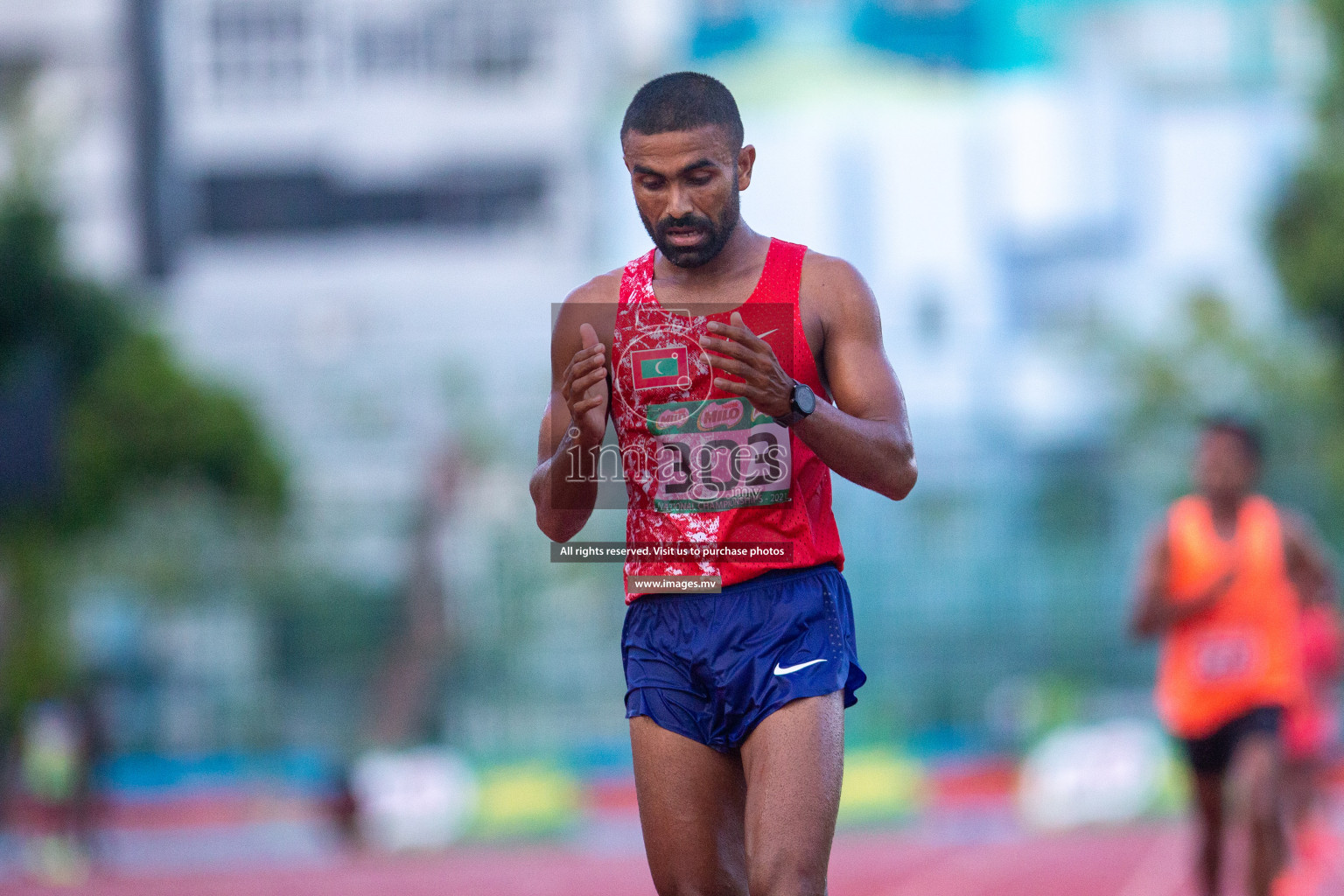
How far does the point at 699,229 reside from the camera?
3.42 meters

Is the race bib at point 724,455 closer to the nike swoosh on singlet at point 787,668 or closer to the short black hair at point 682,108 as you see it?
the nike swoosh on singlet at point 787,668

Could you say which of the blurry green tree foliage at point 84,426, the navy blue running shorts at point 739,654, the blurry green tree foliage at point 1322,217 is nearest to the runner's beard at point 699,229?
the navy blue running shorts at point 739,654

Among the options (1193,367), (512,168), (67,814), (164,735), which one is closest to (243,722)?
(164,735)

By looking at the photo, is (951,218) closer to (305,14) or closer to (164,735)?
(305,14)

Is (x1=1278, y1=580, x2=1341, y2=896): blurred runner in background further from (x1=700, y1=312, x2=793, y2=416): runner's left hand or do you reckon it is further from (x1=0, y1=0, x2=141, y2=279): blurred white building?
(x1=0, y1=0, x2=141, y2=279): blurred white building

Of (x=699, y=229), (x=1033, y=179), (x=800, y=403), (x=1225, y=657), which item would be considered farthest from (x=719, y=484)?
(x=1033, y=179)

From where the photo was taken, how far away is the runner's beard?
3.41m

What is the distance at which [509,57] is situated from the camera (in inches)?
1490

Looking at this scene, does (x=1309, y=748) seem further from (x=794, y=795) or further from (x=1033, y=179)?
(x=1033, y=179)

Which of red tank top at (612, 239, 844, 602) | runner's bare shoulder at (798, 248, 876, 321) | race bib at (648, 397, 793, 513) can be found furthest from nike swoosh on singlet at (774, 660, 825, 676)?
runner's bare shoulder at (798, 248, 876, 321)

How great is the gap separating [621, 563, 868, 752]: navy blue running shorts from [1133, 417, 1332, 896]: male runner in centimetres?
316

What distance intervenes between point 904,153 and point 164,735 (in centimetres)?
2189

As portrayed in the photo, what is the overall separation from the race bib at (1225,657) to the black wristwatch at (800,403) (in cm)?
365

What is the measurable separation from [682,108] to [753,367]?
23.6 inches
